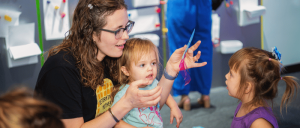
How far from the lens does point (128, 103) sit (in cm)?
112

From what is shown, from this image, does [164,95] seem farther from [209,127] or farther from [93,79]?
[209,127]

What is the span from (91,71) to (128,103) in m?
0.24

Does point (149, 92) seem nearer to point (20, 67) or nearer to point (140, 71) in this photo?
point (140, 71)

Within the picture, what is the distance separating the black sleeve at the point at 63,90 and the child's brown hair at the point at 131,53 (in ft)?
0.88

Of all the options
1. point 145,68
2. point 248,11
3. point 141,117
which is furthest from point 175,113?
point 248,11

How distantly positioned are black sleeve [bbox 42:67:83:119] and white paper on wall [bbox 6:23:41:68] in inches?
46.9

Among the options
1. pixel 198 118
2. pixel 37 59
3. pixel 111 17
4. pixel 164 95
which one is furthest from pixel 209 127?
pixel 37 59

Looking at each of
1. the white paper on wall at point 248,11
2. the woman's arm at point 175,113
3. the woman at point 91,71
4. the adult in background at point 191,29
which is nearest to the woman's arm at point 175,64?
the woman at point 91,71

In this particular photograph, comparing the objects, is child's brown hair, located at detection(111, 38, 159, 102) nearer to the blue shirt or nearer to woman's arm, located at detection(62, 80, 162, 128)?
the blue shirt

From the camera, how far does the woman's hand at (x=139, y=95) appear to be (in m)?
1.07

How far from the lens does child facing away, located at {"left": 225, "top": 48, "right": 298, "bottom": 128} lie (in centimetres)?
126

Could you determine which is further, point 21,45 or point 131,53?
point 21,45

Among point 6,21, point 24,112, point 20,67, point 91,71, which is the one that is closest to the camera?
point 24,112

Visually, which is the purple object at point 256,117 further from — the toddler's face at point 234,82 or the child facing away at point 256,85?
the toddler's face at point 234,82
